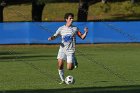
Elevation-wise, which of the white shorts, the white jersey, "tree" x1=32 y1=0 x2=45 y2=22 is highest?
the white jersey

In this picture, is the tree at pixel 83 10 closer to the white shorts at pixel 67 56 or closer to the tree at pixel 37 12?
the tree at pixel 37 12

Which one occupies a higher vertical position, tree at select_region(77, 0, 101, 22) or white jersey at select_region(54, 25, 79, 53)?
white jersey at select_region(54, 25, 79, 53)

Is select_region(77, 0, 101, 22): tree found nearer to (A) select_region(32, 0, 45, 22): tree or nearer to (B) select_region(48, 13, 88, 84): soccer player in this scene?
(A) select_region(32, 0, 45, 22): tree

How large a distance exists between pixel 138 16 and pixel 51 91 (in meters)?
55.8

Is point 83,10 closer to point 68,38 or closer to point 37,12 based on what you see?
point 37,12

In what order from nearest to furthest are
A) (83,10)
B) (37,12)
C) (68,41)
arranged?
(68,41)
(83,10)
(37,12)

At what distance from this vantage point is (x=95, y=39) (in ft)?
156

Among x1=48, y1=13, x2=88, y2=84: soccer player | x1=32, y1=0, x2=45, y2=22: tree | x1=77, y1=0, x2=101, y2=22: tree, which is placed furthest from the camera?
x1=32, y1=0, x2=45, y2=22: tree

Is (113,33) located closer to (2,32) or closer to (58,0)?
(2,32)

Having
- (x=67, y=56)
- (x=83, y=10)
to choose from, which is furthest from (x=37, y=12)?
(x=67, y=56)

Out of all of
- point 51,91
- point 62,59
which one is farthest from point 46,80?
point 51,91

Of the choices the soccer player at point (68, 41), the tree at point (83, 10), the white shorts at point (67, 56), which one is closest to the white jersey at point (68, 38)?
the soccer player at point (68, 41)

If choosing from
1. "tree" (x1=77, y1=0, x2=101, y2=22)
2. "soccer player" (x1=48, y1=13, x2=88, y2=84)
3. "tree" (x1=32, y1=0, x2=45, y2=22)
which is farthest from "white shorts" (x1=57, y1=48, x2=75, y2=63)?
"tree" (x1=32, y1=0, x2=45, y2=22)

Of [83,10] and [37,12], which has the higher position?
[83,10]
